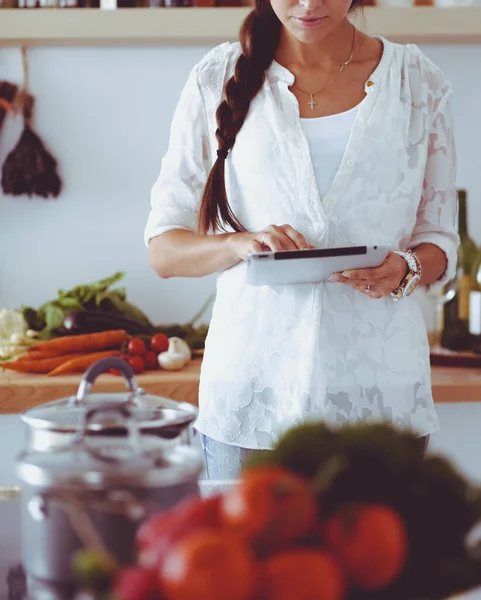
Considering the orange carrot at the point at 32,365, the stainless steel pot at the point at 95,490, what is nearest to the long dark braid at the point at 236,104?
the stainless steel pot at the point at 95,490

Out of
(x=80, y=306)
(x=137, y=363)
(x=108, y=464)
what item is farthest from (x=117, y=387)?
(x=108, y=464)

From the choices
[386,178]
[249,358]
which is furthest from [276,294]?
[386,178]

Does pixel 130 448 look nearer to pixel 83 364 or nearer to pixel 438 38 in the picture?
pixel 83 364

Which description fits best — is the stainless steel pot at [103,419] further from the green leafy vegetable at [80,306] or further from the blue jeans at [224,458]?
the green leafy vegetable at [80,306]

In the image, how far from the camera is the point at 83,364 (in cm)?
209

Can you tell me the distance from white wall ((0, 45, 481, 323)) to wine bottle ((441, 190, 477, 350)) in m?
0.34

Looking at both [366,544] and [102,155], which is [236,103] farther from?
[102,155]

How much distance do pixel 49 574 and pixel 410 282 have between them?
0.81m

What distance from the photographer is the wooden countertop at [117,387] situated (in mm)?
1983

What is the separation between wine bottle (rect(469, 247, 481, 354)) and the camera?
2.25m

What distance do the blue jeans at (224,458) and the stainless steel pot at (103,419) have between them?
1.95 feet

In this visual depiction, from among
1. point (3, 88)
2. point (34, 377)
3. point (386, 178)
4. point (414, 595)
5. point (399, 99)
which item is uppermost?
point (3, 88)

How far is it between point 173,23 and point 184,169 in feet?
→ 3.40

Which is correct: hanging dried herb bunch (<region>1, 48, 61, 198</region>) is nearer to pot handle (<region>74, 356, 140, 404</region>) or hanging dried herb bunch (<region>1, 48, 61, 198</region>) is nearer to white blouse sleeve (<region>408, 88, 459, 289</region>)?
white blouse sleeve (<region>408, 88, 459, 289</region>)
